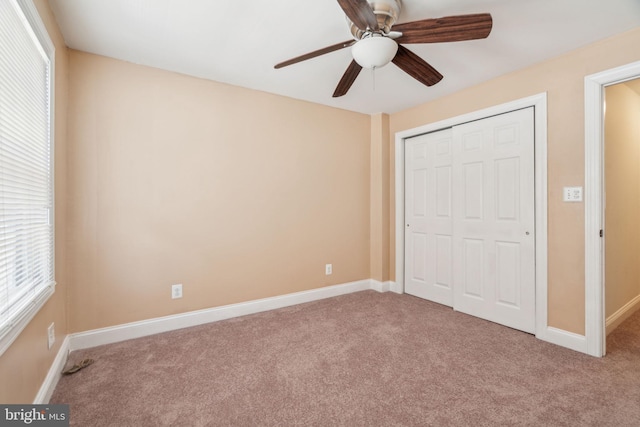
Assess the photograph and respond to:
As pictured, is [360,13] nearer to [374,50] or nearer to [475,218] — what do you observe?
[374,50]

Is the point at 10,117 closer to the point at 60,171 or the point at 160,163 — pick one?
the point at 60,171

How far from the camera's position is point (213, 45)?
2.21 m

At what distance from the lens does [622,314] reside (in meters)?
2.78

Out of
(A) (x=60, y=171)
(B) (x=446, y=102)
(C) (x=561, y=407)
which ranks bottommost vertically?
(C) (x=561, y=407)

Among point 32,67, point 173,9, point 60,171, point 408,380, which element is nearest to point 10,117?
point 32,67

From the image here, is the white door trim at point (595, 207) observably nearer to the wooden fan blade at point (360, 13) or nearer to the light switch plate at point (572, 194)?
the light switch plate at point (572, 194)

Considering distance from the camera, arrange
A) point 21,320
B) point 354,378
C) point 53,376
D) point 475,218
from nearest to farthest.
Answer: point 21,320 → point 53,376 → point 354,378 → point 475,218

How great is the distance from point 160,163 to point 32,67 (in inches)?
42.8

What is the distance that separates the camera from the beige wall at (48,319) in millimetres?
1251

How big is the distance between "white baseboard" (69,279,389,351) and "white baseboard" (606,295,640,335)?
2.12 metres

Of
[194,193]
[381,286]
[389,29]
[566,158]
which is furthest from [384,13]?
[381,286]

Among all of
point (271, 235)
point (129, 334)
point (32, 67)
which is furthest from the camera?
point (271, 235)

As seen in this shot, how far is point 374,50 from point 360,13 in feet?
0.81

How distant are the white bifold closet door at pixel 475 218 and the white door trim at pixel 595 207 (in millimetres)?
386
